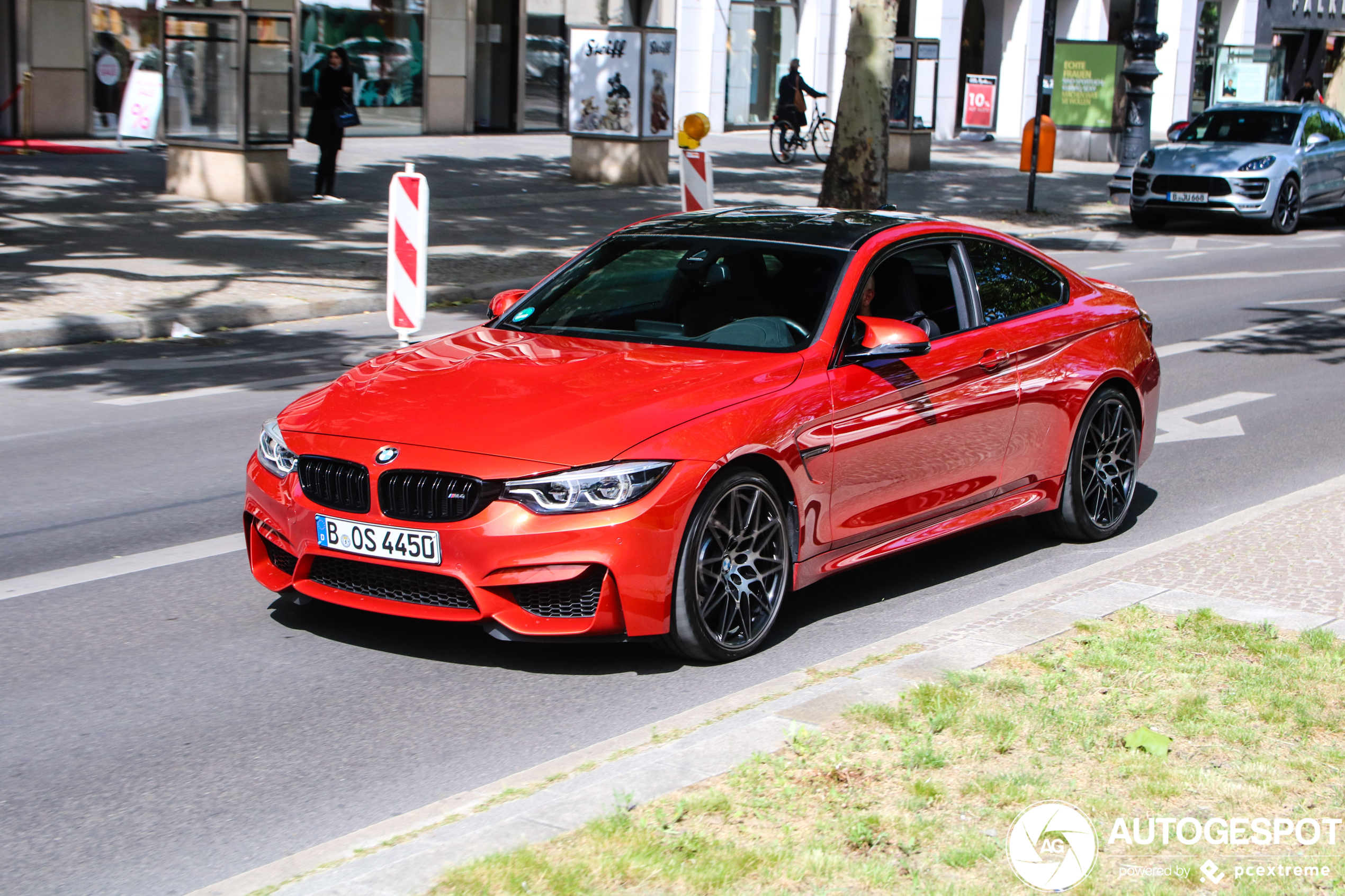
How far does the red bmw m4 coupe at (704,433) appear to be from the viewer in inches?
209

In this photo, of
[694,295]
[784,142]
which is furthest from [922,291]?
[784,142]

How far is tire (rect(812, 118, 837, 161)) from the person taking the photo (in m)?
32.8

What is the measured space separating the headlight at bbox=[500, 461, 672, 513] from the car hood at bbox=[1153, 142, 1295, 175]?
2089cm

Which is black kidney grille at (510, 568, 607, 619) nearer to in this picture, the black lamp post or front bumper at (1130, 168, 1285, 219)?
front bumper at (1130, 168, 1285, 219)

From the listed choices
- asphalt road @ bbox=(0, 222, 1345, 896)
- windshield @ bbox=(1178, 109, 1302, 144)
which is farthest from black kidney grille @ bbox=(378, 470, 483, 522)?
windshield @ bbox=(1178, 109, 1302, 144)

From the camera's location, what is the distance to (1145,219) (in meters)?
25.0

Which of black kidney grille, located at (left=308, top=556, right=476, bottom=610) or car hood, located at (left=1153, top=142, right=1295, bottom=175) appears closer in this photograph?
black kidney grille, located at (left=308, top=556, right=476, bottom=610)

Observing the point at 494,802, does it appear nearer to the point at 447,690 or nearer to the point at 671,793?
the point at 671,793

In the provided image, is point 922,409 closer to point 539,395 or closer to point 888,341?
point 888,341

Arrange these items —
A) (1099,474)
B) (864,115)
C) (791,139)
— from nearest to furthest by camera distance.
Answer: (1099,474)
(864,115)
(791,139)

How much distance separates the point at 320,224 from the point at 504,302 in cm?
1272

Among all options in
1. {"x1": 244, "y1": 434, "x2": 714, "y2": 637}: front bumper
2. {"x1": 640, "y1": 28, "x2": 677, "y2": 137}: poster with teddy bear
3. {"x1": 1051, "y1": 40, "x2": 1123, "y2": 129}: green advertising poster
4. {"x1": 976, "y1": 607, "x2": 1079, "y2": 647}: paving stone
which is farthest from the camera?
{"x1": 1051, "y1": 40, "x2": 1123, "y2": 129}: green advertising poster

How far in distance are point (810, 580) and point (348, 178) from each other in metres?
19.3

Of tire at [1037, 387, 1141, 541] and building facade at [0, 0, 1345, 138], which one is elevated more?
building facade at [0, 0, 1345, 138]
